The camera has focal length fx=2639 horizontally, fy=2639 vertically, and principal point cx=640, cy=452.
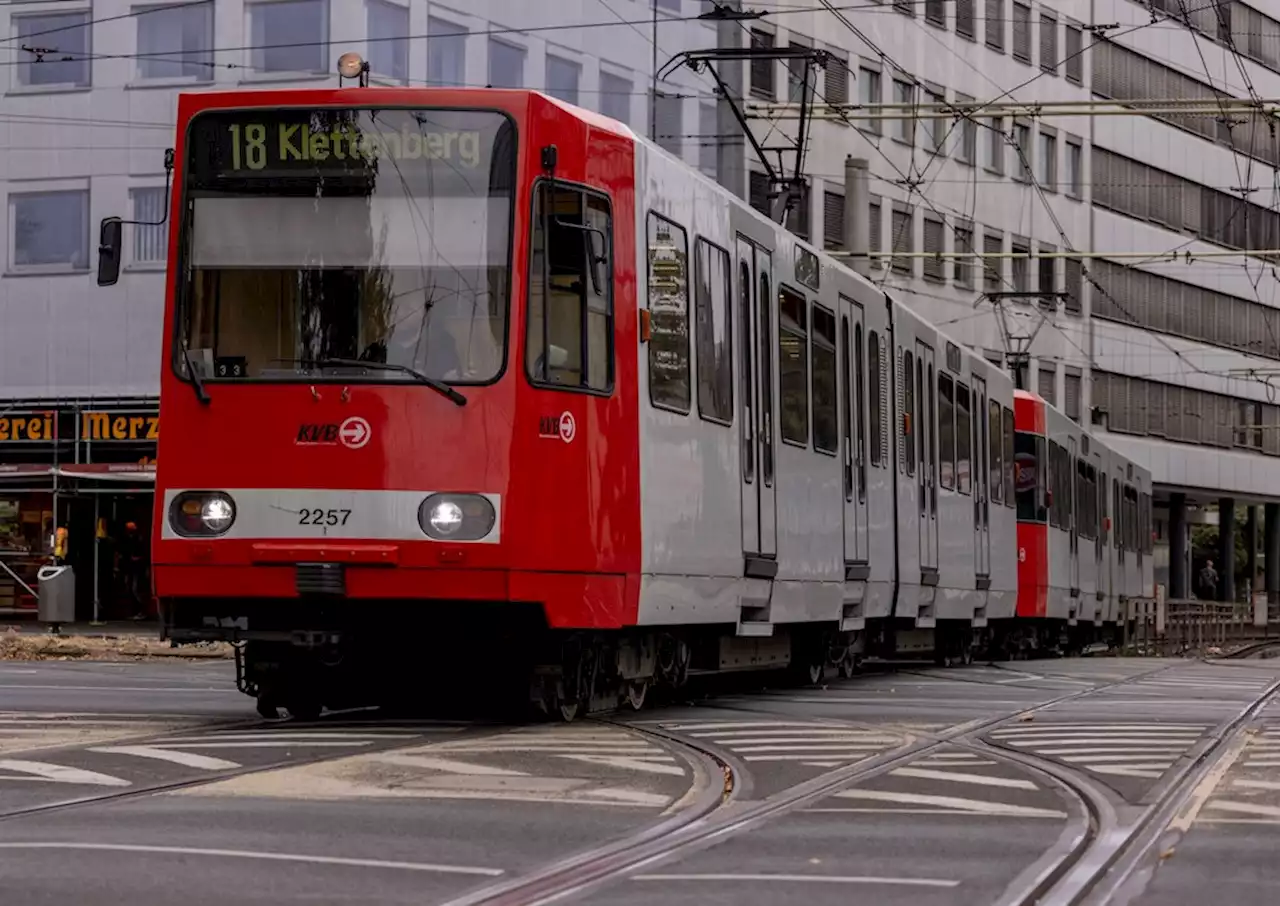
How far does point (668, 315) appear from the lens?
15.7 meters

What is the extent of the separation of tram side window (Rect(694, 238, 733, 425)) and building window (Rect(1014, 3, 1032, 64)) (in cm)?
5490

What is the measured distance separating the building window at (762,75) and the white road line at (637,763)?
4517 centimetres

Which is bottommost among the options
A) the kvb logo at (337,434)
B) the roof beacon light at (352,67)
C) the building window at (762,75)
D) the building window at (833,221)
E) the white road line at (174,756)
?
the white road line at (174,756)

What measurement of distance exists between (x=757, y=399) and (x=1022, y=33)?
54.7 m

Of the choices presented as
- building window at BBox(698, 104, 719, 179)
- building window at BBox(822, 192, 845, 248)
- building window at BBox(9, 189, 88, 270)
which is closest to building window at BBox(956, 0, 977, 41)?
building window at BBox(822, 192, 845, 248)

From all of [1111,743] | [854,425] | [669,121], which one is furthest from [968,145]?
[1111,743]

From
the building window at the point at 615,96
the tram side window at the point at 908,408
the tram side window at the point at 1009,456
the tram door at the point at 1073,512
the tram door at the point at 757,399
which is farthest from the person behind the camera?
the building window at the point at 615,96

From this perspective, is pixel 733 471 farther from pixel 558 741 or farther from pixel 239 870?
pixel 239 870

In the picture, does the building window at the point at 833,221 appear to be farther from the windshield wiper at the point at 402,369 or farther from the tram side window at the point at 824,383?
the windshield wiper at the point at 402,369

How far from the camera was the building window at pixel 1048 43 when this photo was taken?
72.0 meters

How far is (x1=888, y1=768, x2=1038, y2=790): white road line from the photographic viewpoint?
455 inches

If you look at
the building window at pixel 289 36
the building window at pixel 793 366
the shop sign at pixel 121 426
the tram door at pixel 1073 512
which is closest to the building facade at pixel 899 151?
the building window at pixel 289 36

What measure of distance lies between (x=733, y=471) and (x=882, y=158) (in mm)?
46464

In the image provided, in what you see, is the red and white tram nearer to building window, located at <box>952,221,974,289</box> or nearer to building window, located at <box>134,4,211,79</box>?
building window, located at <box>134,4,211,79</box>
